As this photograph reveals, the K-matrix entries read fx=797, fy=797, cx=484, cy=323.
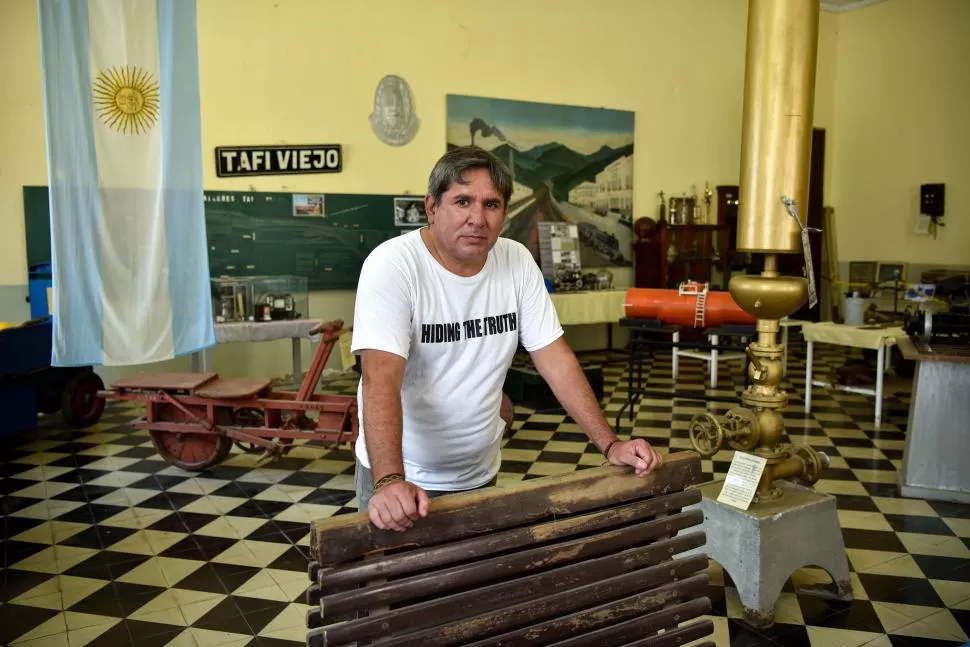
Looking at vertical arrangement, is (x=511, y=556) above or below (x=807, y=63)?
below

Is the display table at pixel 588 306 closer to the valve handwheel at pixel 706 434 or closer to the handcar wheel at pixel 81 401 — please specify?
the handcar wheel at pixel 81 401

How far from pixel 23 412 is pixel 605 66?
781 centimetres

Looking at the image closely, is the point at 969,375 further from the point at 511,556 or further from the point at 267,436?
the point at 267,436

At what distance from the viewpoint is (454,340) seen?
7.04 ft

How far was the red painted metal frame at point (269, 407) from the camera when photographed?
202 inches

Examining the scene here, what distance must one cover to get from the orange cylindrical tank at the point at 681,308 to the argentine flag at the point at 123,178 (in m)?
2.89

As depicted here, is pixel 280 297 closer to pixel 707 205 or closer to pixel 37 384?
pixel 37 384

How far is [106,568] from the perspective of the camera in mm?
3838

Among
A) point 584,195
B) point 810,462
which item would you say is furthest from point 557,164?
point 810,462

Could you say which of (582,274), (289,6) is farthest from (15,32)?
(582,274)

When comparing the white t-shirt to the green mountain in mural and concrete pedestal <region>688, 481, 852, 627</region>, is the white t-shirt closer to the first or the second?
concrete pedestal <region>688, 481, 852, 627</region>

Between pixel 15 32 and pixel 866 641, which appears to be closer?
pixel 866 641

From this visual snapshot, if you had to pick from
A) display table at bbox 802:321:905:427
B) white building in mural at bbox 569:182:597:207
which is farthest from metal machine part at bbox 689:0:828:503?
white building in mural at bbox 569:182:597:207

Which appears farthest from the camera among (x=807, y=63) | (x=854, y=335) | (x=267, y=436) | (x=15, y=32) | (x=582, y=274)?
(x=582, y=274)
